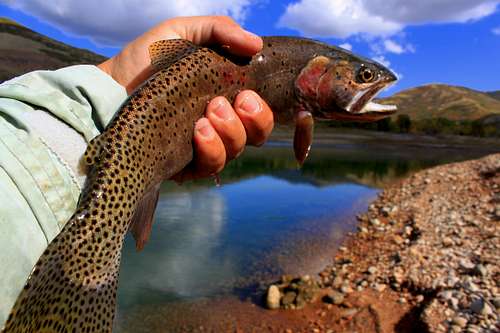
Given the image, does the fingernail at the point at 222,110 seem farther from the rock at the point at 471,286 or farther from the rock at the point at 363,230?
the rock at the point at 363,230

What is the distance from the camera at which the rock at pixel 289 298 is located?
40.3 ft

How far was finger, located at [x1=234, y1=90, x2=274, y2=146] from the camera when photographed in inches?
176

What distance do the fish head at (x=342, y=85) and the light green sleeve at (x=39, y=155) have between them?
2.02 metres

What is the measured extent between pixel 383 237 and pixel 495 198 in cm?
674

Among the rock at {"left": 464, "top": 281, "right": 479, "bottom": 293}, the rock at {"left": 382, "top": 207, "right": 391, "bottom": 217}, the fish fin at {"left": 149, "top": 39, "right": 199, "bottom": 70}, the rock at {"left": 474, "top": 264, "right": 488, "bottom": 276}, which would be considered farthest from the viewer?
the rock at {"left": 382, "top": 207, "right": 391, "bottom": 217}

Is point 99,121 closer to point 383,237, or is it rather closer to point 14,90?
point 14,90

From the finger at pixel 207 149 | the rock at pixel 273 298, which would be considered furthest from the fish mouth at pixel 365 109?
the rock at pixel 273 298

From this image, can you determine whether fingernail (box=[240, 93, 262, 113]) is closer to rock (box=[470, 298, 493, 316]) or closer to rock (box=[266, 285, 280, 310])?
rock (box=[470, 298, 493, 316])

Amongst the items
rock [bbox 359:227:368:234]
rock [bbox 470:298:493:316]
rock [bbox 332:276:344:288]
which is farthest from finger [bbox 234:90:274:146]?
rock [bbox 359:227:368:234]

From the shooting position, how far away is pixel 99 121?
3.92 meters

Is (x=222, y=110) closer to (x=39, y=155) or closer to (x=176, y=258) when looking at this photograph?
(x=39, y=155)

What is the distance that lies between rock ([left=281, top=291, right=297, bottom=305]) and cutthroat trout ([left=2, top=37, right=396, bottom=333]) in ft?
28.6

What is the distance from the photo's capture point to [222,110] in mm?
4344

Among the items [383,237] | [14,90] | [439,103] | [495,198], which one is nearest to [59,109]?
[14,90]
